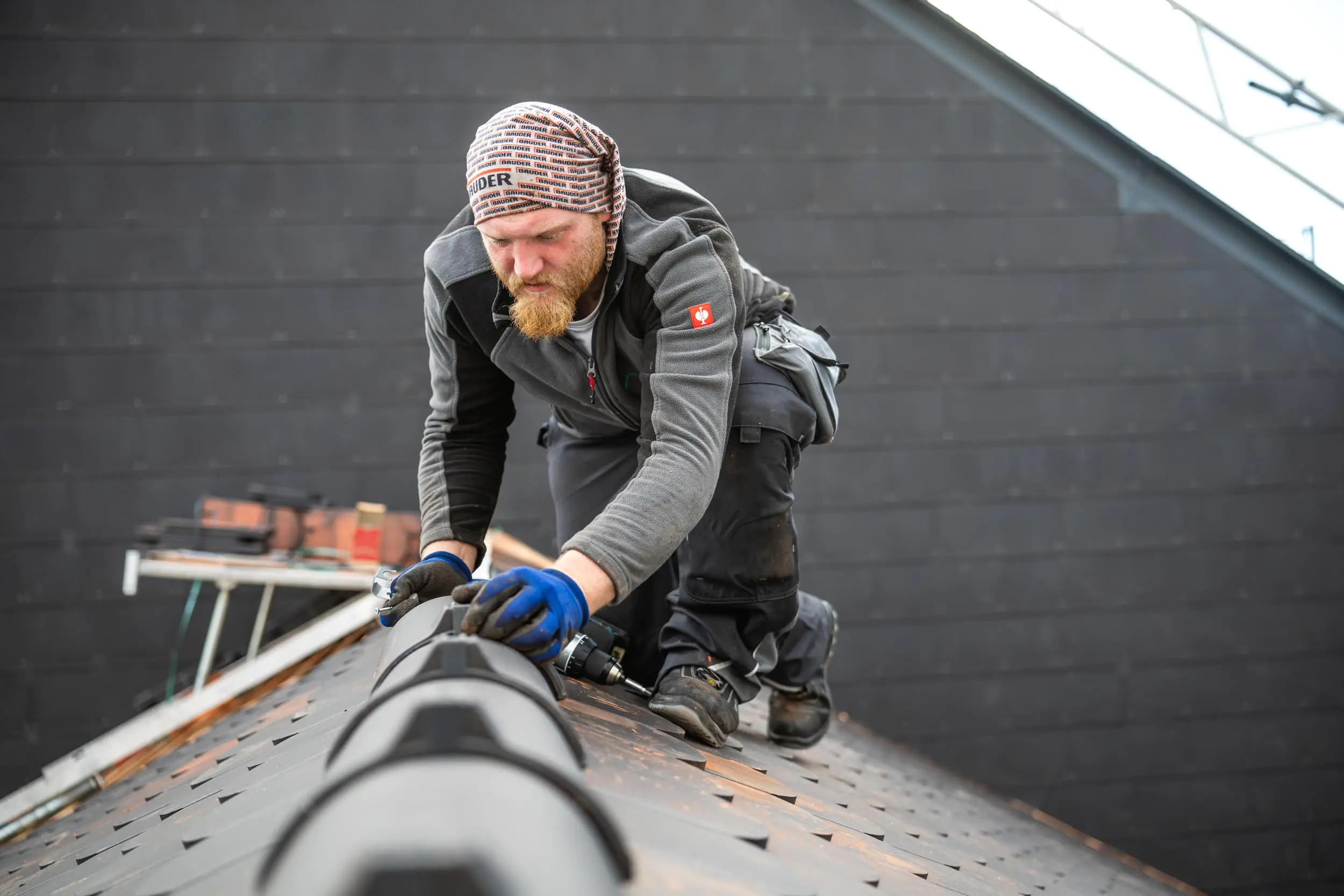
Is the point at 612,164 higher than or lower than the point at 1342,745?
higher

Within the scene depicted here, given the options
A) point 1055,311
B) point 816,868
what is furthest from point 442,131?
point 816,868

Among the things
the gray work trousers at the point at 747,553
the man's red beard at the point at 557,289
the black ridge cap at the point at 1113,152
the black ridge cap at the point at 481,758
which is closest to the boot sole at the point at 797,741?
the gray work trousers at the point at 747,553

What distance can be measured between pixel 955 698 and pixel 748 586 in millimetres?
2806

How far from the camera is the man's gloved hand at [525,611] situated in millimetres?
1039

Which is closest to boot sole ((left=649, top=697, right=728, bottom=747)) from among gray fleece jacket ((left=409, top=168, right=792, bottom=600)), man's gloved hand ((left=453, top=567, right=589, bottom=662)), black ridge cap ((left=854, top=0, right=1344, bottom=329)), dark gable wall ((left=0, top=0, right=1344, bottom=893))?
gray fleece jacket ((left=409, top=168, right=792, bottom=600))

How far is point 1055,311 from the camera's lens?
165 inches

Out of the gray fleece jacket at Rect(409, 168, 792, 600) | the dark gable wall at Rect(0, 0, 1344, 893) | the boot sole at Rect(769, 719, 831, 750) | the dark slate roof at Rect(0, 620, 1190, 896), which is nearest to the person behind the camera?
the dark slate roof at Rect(0, 620, 1190, 896)

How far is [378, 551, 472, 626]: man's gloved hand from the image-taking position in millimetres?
A: 1441

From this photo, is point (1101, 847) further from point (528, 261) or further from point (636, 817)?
point (636, 817)

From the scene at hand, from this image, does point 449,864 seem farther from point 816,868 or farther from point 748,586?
point 748,586

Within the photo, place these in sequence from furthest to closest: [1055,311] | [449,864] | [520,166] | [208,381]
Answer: [1055,311] < [208,381] < [520,166] < [449,864]

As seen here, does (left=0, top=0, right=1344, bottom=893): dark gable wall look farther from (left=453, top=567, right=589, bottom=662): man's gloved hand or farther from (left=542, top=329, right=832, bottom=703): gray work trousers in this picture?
(left=453, top=567, right=589, bottom=662): man's gloved hand

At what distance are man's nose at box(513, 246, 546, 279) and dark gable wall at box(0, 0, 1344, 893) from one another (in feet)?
8.16

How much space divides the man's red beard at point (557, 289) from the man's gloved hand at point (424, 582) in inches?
13.9
